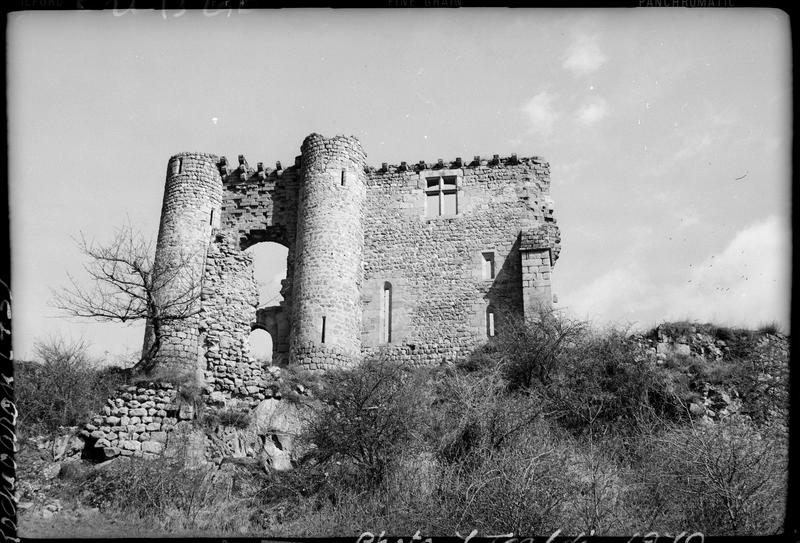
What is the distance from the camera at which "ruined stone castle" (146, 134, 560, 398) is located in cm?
1933

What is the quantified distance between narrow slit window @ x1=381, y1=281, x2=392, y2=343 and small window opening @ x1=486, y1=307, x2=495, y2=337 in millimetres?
3007

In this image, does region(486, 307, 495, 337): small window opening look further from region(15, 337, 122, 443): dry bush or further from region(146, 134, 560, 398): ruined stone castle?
region(15, 337, 122, 443): dry bush

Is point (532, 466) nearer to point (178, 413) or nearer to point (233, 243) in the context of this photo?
point (178, 413)

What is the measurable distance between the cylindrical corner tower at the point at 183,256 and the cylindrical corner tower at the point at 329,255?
2.86 m

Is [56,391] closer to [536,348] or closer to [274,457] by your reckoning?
[274,457]

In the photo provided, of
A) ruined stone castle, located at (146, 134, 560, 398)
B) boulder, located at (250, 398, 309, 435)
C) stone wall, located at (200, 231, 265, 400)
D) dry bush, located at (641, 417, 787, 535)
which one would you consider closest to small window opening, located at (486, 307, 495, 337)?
ruined stone castle, located at (146, 134, 560, 398)

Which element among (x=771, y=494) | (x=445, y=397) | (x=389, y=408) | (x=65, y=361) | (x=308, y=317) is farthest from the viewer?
(x=308, y=317)

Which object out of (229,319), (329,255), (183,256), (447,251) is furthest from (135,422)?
(447,251)

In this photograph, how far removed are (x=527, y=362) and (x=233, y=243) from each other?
10.0 metres

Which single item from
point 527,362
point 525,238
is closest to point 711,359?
point 527,362

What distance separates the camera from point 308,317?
1919 cm

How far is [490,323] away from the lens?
2053cm

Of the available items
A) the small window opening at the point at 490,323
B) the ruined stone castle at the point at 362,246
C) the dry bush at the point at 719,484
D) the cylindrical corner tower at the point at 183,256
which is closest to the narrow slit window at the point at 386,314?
the ruined stone castle at the point at 362,246

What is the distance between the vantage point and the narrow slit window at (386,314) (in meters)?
20.9
